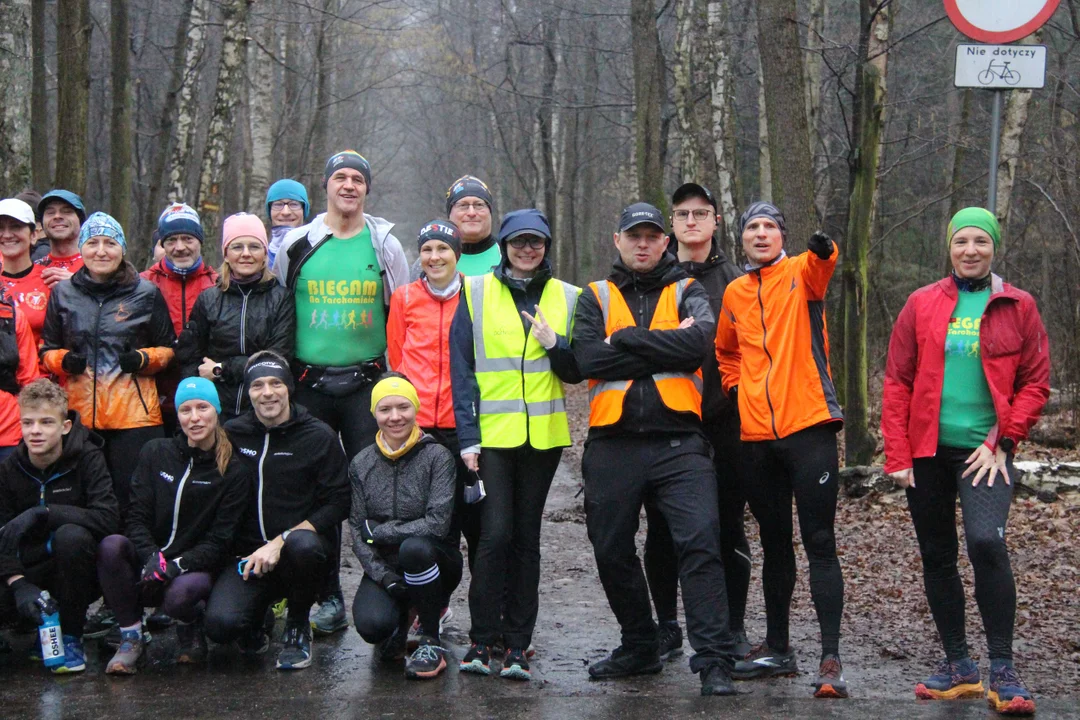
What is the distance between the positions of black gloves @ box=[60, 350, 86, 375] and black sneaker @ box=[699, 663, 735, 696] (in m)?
3.87

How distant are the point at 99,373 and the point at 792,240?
5.52 m

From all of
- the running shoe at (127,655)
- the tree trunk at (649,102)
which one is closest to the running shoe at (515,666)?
the running shoe at (127,655)

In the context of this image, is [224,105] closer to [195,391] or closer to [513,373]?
[195,391]

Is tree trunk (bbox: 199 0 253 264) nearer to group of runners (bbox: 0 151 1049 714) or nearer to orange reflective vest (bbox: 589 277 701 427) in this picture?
group of runners (bbox: 0 151 1049 714)

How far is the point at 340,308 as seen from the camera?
6.73m

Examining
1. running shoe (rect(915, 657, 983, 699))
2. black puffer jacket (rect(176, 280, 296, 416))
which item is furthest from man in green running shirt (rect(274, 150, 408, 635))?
running shoe (rect(915, 657, 983, 699))

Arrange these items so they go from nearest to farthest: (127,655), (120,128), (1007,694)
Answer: (1007,694)
(127,655)
(120,128)

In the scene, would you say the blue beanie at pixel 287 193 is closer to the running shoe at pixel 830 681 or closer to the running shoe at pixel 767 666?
the running shoe at pixel 767 666

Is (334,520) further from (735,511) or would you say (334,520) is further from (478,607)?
(735,511)

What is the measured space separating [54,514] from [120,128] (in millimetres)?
11180

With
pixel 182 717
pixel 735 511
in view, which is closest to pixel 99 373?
pixel 182 717

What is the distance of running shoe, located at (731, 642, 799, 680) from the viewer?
19.1ft

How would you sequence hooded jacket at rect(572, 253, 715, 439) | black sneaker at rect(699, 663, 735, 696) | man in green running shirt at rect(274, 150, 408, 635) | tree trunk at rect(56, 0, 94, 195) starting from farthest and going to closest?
1. tree trunk at rect(56, 0, 94, 195)
2. man in green running shirt at rect(274, 150, 408, 635)
3. hooded jacket at rect(572, 253, 715, 439)
4. black sneaker at rect(699, 663, 735, 696)

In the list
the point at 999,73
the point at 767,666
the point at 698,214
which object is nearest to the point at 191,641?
the point at 767,666
